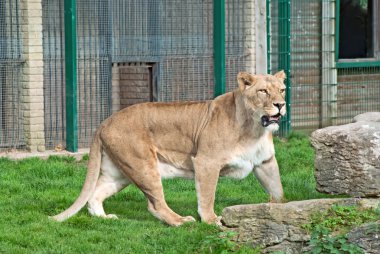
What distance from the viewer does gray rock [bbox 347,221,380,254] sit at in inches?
285

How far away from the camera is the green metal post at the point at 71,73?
1319 centimetres

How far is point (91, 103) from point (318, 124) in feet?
13.7

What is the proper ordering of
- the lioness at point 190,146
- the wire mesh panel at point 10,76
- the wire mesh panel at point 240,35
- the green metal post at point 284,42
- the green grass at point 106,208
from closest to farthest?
the green grass at point 106,208
the lioness at point 190,146
the wire mesh panel at point 10,76
the wire mesh panel at point 240,35
the green metal post at point 284,42

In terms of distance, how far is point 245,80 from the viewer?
886cm

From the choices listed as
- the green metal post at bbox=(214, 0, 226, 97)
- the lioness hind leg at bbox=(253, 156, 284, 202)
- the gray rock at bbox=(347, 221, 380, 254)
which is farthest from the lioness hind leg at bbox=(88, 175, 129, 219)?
the green metal post at bbox=(214, 0, 226, 97)

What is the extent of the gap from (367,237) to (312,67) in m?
9.07

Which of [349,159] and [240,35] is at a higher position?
[240,35]

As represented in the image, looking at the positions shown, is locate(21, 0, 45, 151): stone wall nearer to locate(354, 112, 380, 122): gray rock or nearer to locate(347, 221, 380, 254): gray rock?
locate(354, 112, 380, 122): gray rock

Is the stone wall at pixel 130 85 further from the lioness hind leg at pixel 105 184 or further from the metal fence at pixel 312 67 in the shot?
the lioness hind leg at pixel 105 184

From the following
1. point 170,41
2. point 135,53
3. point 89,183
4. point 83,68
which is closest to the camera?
point 89,183

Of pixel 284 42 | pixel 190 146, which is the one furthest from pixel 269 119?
pixel 284 42

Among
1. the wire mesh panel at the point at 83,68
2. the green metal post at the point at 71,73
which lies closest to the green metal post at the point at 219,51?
the wire mesh panel at the point at 83,68

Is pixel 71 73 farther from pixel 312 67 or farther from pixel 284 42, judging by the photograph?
pixel 312 67

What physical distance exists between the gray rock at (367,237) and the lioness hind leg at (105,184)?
2.60m
